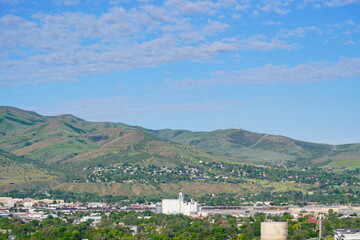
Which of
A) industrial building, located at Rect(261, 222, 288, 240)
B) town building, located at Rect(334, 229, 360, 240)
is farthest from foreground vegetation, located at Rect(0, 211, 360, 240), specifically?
industrial building, located at Rect(261, 222, 288, 240)

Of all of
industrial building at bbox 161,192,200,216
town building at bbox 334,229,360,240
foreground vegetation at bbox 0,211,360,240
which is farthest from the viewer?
industrial building at bbox 161,192,200,216

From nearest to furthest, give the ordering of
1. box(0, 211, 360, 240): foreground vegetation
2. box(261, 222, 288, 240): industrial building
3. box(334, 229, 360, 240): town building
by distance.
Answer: box(261, 222, 288, 240): industrial building, box(334, 229, 360, 240): town building, box(0, 211, 360, 240): foreground vegetation

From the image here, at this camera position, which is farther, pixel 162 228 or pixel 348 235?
pixel 162 228

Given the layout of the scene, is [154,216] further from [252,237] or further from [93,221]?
[252,237]

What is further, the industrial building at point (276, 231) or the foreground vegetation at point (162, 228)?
the foreground vegetation at point (162, 228)

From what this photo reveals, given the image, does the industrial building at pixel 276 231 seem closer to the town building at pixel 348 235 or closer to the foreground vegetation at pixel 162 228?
the town building at pixel 348 235

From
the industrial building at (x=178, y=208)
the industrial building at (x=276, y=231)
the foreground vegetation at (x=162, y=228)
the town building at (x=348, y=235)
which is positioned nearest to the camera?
the industrial building at (x=276, y=231)

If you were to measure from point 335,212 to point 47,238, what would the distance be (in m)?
84.2

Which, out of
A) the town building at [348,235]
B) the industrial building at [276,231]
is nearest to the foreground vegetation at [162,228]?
the town building at [348,235]

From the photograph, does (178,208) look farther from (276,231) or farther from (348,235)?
(276,231)

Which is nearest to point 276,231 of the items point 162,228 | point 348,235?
point 348,235

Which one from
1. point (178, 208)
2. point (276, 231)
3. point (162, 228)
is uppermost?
point (178, 208)

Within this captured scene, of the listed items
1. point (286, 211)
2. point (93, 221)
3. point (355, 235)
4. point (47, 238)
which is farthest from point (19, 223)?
point (355, 235)

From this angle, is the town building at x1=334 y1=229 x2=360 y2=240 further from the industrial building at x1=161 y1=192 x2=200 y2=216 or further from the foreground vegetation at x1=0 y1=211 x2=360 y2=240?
the industrial building at x1=161 y1=192 x2=200 y2=216
